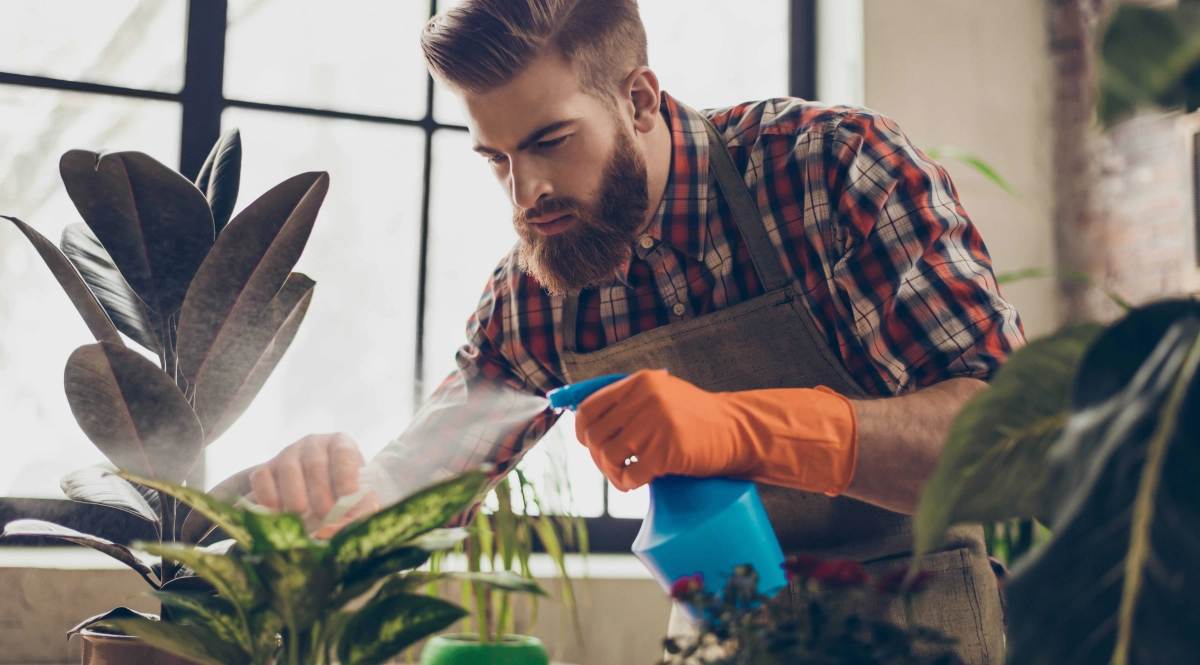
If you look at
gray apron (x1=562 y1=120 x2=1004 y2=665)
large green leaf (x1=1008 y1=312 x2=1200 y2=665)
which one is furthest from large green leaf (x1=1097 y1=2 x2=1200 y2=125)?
gray apron (x1=562 y1=120 x2=1004 y2=665)

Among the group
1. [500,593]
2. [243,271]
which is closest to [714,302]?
[500,593]

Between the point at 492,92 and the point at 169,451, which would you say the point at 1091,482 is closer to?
the point at 169,451

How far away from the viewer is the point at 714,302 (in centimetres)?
124

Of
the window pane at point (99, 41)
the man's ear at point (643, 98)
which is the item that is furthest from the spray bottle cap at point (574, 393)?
the window pane at point (99, 41)

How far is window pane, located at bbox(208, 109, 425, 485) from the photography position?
1.72m

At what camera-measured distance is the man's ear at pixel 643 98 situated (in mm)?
1272

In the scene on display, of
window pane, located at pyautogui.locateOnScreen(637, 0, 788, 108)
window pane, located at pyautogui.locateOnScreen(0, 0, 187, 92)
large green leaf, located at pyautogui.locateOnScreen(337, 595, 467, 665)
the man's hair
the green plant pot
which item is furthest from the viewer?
window pane, located at pyautogui.locateOnScreen(637, 0, 788, 108)

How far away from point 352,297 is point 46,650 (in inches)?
33.0

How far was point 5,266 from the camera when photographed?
160 cm

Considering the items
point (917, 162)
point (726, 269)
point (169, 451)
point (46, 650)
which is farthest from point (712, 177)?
point (46, 650)

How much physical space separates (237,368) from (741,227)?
0.71 meters

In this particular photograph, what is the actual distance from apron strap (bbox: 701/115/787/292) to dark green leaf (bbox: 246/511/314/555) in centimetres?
84

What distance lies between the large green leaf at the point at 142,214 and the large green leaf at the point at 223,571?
0.40 meters

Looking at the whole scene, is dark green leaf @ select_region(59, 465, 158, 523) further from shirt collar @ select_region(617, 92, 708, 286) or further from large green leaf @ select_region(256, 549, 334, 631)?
Answer: shirt collar @ select_region(617, 92, 708, 286)
